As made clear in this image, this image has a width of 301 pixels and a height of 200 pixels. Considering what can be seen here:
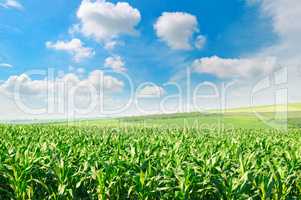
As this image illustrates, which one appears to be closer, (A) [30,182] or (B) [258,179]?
(B) [258,179]

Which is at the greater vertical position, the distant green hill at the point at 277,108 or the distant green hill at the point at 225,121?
the distant green hill at the point at 277,108

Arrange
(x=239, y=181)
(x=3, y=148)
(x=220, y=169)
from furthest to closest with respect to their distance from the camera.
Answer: (x=3, y=148)
(x=220, y=169)
(x=239, y=181)

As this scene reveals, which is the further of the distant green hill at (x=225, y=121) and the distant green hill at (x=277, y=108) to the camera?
the distant green hill at (x=277, y=108)

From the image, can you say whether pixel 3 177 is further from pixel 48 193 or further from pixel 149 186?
pixel 149 186

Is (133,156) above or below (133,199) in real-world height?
above

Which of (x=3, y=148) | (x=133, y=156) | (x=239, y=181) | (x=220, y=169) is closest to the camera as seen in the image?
(x=239, y=181)

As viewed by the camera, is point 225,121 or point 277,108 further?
point 277,108

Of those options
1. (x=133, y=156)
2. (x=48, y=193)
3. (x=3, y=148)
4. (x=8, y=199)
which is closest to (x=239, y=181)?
(x=133, y=156)

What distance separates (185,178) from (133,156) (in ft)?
5.92

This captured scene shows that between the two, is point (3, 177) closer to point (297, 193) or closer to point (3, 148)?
point (3, 148)

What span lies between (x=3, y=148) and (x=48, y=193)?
334cm

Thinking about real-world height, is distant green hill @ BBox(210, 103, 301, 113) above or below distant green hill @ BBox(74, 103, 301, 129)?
above

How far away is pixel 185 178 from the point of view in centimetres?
589

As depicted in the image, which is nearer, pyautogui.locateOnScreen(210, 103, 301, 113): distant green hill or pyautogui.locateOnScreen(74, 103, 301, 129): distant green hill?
pyautogui.locateOnScreen(74, 103, 301, 129): distant green hill
